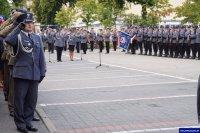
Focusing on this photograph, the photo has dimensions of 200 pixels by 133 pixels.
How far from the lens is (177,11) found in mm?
47938

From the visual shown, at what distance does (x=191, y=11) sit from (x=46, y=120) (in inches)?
1423

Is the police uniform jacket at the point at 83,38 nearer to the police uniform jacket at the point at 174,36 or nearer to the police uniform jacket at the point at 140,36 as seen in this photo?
the police uniform jacket at the point at 140,36

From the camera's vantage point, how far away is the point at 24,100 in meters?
9.45

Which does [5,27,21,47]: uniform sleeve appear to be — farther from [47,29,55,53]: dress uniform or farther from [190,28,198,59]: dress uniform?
[47,29,55,53]: dress uniform

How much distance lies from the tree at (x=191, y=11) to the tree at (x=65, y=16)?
12581 millimetres

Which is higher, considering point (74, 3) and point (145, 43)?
point (74, 3)

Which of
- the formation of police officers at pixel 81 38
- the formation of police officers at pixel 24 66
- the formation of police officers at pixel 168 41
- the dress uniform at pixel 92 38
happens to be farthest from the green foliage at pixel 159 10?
the formation of police officers at pixel 24 66

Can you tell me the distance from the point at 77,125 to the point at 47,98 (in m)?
4.00

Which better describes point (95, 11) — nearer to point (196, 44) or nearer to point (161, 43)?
point (161, 43)

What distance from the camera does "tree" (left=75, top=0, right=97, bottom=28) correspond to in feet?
174

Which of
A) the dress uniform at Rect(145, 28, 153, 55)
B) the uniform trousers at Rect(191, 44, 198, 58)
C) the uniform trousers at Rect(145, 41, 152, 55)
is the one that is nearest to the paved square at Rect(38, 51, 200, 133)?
the uniform trousers at Rect(191, 44, 198, 58)

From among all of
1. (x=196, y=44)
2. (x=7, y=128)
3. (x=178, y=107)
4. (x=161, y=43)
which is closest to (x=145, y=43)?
(x=161, y=43)

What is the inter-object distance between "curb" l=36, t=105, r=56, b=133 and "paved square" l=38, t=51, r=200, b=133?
0.32 feet

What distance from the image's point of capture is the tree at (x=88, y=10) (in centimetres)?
5294
